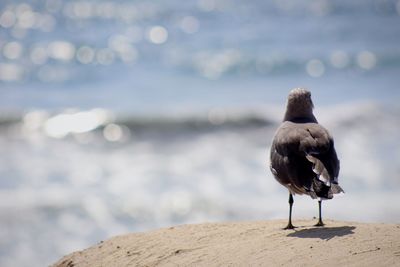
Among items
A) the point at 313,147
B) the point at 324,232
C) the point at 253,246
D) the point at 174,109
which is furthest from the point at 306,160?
the point at 174,109

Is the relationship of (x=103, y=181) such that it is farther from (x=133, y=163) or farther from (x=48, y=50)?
(x=48, y=50)

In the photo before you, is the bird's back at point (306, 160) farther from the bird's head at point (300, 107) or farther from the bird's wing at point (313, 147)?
the bird's head at point (300, 107)

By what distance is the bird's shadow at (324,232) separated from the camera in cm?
588

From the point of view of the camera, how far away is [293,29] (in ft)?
83.7

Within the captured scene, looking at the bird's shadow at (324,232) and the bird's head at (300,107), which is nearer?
the bird's shadow at (324,232)

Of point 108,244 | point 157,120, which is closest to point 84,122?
point 157,120

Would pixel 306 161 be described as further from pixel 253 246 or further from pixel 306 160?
pixel 253 246

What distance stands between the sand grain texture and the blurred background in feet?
14.7

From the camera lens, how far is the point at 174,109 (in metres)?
18.9

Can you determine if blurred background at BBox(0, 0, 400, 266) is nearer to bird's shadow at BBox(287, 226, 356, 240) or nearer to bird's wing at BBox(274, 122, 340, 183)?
bird's wing at BBox(274, 122, 340, 183)

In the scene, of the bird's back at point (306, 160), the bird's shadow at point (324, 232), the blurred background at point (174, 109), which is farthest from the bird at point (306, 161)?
the blurred background at point (174, 109)

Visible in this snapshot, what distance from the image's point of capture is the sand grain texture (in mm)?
5348

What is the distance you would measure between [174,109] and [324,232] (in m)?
13.0

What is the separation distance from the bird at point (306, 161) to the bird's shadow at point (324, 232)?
229 millimetres
